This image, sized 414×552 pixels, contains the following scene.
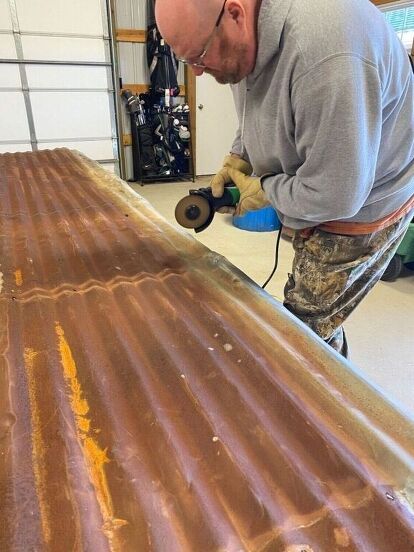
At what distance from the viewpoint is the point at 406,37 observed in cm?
361

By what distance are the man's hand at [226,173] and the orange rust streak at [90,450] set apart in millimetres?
790

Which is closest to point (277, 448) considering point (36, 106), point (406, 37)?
point (406, 37)

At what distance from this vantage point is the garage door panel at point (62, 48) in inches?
191

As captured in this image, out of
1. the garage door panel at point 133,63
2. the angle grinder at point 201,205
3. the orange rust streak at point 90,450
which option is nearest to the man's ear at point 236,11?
the angle grinder at point 201,205

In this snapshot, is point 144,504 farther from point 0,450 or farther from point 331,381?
point 331,381

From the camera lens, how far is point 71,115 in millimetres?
5297

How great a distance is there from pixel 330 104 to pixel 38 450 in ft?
2.74

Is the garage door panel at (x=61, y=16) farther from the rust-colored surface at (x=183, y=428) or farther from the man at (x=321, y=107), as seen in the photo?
the rust-colored surface at (x=183, y=428)

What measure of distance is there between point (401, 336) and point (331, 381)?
6.17 ft

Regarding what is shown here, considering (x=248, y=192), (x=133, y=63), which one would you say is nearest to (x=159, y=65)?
(x=133, y=63)

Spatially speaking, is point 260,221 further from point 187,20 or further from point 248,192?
point 187,20

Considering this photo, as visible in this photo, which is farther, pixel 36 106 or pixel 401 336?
pixel 36 106

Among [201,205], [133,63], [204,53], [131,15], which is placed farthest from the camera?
[133,63]

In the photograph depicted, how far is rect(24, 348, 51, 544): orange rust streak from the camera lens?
495mm
